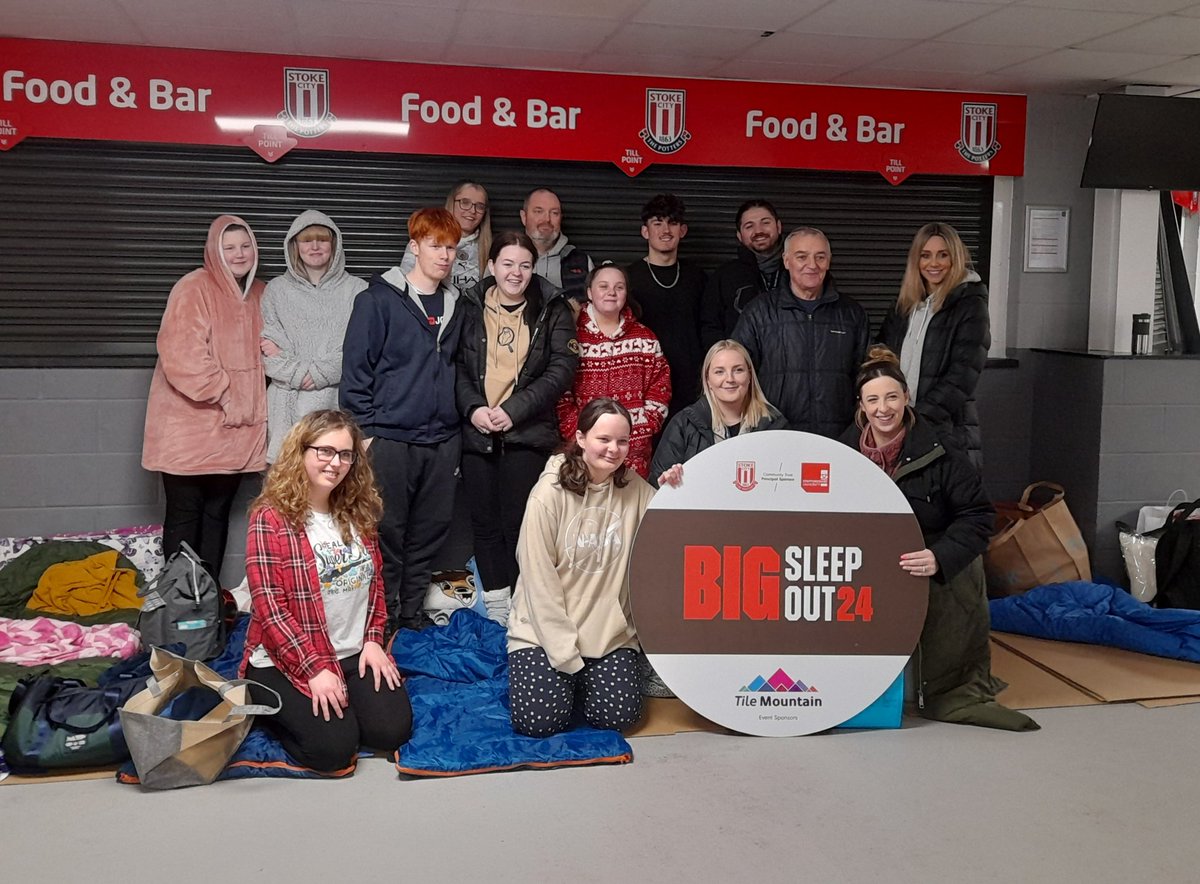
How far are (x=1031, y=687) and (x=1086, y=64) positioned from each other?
2736mm

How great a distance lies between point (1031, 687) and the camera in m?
3.92

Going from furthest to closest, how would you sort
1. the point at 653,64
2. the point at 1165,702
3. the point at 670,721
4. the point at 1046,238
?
the point at 1046,238 < the point at 653,64 < the point at 1165,702 < the point at 670,721

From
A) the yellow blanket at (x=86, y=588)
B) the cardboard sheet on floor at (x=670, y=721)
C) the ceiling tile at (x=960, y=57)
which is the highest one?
the ceiling tile at (x=960, y=57)

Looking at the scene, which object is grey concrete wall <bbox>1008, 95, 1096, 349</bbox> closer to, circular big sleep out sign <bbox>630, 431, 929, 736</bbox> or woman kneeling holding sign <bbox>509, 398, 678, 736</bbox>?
circular big sleep out sign <bbox>630, 431, 929, 736</bbox>

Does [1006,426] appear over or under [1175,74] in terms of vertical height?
under

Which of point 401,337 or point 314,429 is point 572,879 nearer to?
point 314,429

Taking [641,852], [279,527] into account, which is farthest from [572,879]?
[279,527]

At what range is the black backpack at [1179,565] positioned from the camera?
181 inches

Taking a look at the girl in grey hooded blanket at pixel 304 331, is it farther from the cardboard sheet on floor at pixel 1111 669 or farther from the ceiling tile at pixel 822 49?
the cardboard sheet on floor at pixel 1111 669

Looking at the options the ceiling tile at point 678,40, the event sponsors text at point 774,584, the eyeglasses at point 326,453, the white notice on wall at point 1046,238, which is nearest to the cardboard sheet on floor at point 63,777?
the eyeglasses at point 326,453

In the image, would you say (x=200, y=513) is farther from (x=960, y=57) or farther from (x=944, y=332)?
(x=960, y=57)

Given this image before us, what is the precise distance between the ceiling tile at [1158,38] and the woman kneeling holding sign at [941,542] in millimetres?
1846

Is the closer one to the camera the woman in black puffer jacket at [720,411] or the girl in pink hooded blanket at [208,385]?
the woman in black puffer jacket at [720,411]

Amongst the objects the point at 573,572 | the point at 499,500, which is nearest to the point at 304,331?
the point at 499,500
